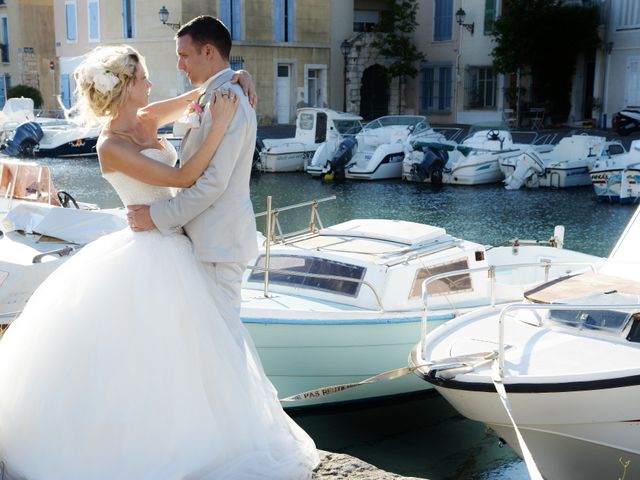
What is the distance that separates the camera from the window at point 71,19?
37188 millimetres

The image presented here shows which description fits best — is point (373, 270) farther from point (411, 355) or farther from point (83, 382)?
point (83, 382)

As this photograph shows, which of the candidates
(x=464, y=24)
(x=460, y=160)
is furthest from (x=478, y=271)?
(x=464, y=24)

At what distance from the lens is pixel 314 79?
3616 cm

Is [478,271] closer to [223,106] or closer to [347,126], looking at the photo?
[223,106]

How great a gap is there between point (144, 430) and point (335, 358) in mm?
3979

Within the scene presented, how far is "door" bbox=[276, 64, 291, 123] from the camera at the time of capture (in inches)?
1382

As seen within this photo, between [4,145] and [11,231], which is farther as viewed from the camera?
[4,145]

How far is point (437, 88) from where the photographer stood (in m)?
34.6

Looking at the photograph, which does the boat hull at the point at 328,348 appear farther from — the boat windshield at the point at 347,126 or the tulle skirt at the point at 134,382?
the boat windshield at the point at 347,126

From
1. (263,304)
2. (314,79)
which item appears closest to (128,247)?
(263,304)

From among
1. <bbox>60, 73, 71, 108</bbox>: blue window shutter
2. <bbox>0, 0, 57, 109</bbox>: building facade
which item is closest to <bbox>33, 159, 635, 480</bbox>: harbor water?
<bbox>60, 73, 71, 108</bbox>: blue window shutter

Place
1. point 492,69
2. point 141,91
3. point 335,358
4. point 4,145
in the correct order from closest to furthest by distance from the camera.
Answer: point 141,91 → point 335,358 → point 4,145 → point 492,69

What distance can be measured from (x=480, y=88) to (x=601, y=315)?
92.3 feet

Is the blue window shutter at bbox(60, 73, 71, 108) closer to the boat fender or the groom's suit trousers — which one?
the boat fender
